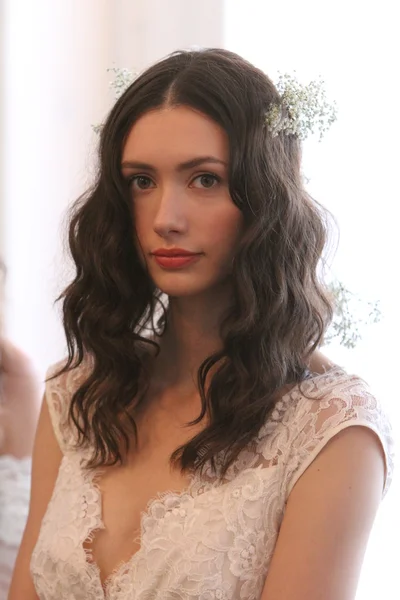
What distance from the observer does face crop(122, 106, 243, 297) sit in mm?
1346

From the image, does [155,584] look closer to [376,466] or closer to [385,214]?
[376,466]

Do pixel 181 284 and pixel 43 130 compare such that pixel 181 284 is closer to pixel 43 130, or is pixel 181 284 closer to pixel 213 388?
pixel 213 388

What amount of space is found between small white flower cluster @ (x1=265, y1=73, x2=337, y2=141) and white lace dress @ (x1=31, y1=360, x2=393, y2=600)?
38cm

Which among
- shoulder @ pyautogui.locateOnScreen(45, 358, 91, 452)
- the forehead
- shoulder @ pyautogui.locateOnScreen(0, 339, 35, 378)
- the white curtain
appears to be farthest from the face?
shoulder @ pyautogui.locateOnScreen(0, 339, 35, 378)

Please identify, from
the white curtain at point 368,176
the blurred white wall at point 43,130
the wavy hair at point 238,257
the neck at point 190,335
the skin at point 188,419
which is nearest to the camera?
the skin at point 188,419

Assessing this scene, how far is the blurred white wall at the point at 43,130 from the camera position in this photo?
2.30m

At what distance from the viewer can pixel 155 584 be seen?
4.35ft

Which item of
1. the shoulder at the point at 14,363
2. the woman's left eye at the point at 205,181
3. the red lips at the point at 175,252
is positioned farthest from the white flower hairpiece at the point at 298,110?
the shoulder at the point at 14,363

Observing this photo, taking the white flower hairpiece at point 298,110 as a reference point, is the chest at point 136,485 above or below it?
below

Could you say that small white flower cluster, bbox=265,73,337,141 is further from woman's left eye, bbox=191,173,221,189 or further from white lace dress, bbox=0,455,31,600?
white lace dress, bbox=0,455,31,600

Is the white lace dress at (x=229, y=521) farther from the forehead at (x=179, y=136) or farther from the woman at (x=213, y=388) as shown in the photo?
the forehead at (x=179, y=136)

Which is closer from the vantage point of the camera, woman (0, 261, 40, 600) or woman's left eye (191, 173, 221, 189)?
woman's left eye (191, 173, 221, 189)

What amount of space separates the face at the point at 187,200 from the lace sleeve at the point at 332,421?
0.80ft

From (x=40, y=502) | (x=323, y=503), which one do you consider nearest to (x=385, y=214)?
(x=323, y=503)
